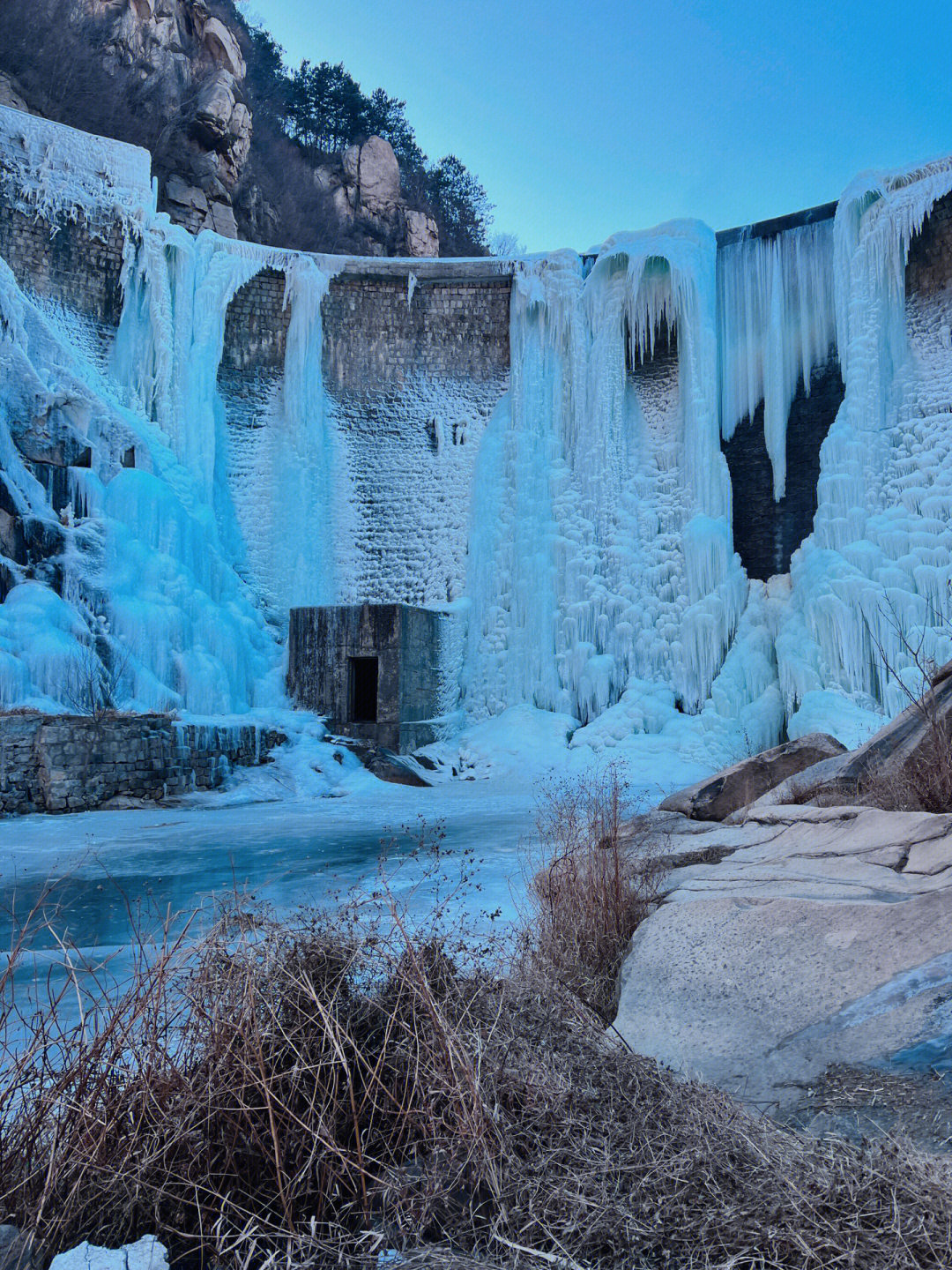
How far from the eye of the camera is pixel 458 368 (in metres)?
16.1

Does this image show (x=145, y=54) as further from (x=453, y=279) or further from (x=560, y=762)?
(x=560, y=762)

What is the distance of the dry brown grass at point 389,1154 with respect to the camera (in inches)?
55.7

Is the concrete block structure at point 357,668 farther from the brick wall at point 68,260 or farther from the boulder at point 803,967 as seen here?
the boulder at point 803,967

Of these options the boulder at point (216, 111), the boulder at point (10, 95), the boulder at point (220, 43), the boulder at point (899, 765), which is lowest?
the boulder at point (899, 765)

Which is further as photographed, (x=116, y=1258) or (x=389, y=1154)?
(x=389, y=1154)

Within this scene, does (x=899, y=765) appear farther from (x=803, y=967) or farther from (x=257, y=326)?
(x=257, y=326)

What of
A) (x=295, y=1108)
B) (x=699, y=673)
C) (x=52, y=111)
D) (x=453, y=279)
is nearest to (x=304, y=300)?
(x=453, y=279)

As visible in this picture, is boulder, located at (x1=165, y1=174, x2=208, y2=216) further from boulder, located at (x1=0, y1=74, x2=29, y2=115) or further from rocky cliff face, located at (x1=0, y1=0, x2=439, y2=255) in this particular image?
boulder, located at (x1=0, y1=74, x2=29, y2=115)

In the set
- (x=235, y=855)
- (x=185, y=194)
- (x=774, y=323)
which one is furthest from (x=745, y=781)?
(x=185, y=194)

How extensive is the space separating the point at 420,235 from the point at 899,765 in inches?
921

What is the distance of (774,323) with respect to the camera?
1415 centimetres

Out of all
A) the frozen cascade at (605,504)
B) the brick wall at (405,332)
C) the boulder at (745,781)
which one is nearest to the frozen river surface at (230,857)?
the boulder at (745,781)

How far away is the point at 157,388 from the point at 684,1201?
1485 centimetres

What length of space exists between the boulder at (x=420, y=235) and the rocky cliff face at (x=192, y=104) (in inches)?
146
